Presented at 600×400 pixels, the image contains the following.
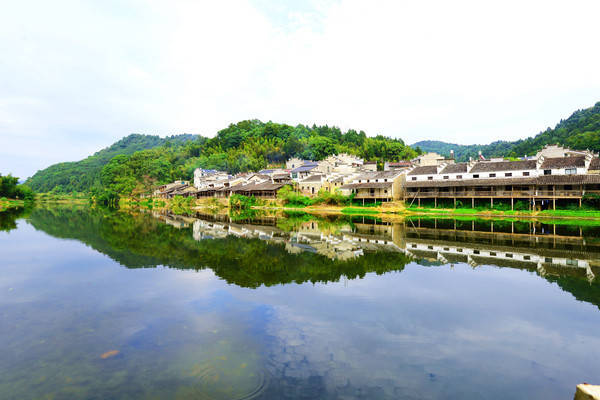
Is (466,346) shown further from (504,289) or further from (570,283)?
(570,283)

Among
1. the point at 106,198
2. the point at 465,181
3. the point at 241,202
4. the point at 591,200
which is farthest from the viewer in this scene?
the point at 106,198

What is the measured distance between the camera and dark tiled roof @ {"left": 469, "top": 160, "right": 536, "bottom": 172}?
3706 centimetres

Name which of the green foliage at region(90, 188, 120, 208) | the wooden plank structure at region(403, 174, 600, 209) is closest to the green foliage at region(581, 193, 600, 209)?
the wooden plank structure at region(403, 174, 600, 209)

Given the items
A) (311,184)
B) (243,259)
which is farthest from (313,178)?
(243,259)

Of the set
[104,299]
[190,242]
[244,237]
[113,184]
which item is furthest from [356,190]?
[113,184]

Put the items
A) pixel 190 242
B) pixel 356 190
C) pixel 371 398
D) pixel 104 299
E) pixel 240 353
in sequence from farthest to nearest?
pixel 356 190 → pixel 190 242 → pixel 104 299 → pixel 240 353 → pixel 371 398

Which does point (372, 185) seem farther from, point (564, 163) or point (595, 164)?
point (595, 164)

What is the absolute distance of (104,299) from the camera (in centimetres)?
956

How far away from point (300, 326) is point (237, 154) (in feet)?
302

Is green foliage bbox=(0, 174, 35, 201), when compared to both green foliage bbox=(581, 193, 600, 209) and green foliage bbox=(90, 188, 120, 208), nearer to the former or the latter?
green foliage bbox=(90, 188, 120, 208)

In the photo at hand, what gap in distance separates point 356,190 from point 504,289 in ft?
128

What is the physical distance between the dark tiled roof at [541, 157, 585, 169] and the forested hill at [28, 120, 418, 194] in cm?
5310

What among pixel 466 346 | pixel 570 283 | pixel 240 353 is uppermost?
pixel 240 353

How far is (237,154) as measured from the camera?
96.1 metres
